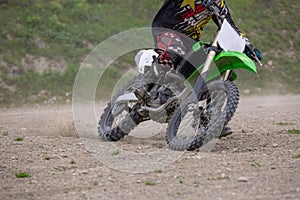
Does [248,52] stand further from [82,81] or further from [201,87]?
[82,81]

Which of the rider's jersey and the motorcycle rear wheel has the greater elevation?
the rider's jersey

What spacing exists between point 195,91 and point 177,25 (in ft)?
4.11

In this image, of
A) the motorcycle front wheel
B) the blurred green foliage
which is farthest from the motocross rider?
the blurred green foliage

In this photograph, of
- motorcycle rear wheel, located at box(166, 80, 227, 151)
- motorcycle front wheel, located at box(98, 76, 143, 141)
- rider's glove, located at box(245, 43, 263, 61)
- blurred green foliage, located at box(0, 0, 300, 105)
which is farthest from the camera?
blurred green foliage, located at box(0, 0, 300, 105)

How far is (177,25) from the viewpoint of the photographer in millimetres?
8016

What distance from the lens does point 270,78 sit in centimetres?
1808

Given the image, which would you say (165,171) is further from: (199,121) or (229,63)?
(229,63)

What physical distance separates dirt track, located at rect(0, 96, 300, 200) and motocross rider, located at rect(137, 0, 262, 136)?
1290 mm

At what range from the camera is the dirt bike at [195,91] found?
692 centimetres

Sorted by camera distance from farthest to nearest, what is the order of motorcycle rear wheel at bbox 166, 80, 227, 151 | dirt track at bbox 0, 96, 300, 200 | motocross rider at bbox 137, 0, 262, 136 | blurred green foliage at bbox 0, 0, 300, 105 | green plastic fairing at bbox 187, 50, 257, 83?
blurred green foliage at bbox 0, 0, 300, 105, motocross rider at bbox 137, 0, 262, 136, green plastic fairing at bbox 187, 50, 257, 83, motorcycle rear wheel at bbox 166, 80, 227, 151, dirt track at bbox 0, 96, 300, 200

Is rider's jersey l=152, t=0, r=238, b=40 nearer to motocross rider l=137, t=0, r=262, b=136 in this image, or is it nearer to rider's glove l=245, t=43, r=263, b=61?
motocross rider l=137, t=0, r=262, b=136

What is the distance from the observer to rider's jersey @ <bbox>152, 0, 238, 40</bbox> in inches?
310

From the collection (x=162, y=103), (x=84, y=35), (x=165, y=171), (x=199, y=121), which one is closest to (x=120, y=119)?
(x=162, y=103)

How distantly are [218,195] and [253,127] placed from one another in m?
4.72
